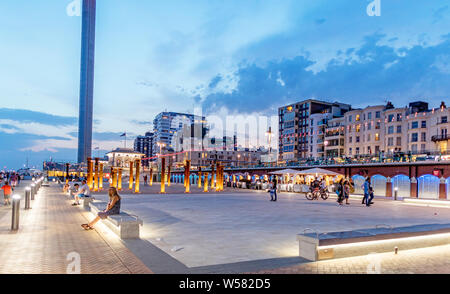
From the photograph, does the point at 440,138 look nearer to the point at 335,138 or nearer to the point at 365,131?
the point at 365,131

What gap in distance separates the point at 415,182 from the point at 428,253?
34.3 meters

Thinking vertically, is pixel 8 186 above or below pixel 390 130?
below

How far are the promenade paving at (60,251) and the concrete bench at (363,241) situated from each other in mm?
3135

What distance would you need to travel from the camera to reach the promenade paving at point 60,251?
6.08 meters

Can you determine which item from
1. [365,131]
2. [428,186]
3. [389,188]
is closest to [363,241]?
[389,188]

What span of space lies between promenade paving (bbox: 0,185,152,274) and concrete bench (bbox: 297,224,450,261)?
3.14 meters

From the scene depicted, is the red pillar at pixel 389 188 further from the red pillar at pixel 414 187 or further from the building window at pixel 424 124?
the building window at pixel 424 124

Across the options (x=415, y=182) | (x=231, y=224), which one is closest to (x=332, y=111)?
(x=415, y=182)

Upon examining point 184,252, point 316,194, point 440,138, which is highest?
point 440,138

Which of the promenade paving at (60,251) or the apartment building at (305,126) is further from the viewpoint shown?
the apartment building at (305,126)

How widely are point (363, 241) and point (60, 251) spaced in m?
6.43

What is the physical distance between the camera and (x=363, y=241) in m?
7.09

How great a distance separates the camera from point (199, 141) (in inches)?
6132

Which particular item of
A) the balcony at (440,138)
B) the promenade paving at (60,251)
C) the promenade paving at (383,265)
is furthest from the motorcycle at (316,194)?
the balcony at (440,138)
